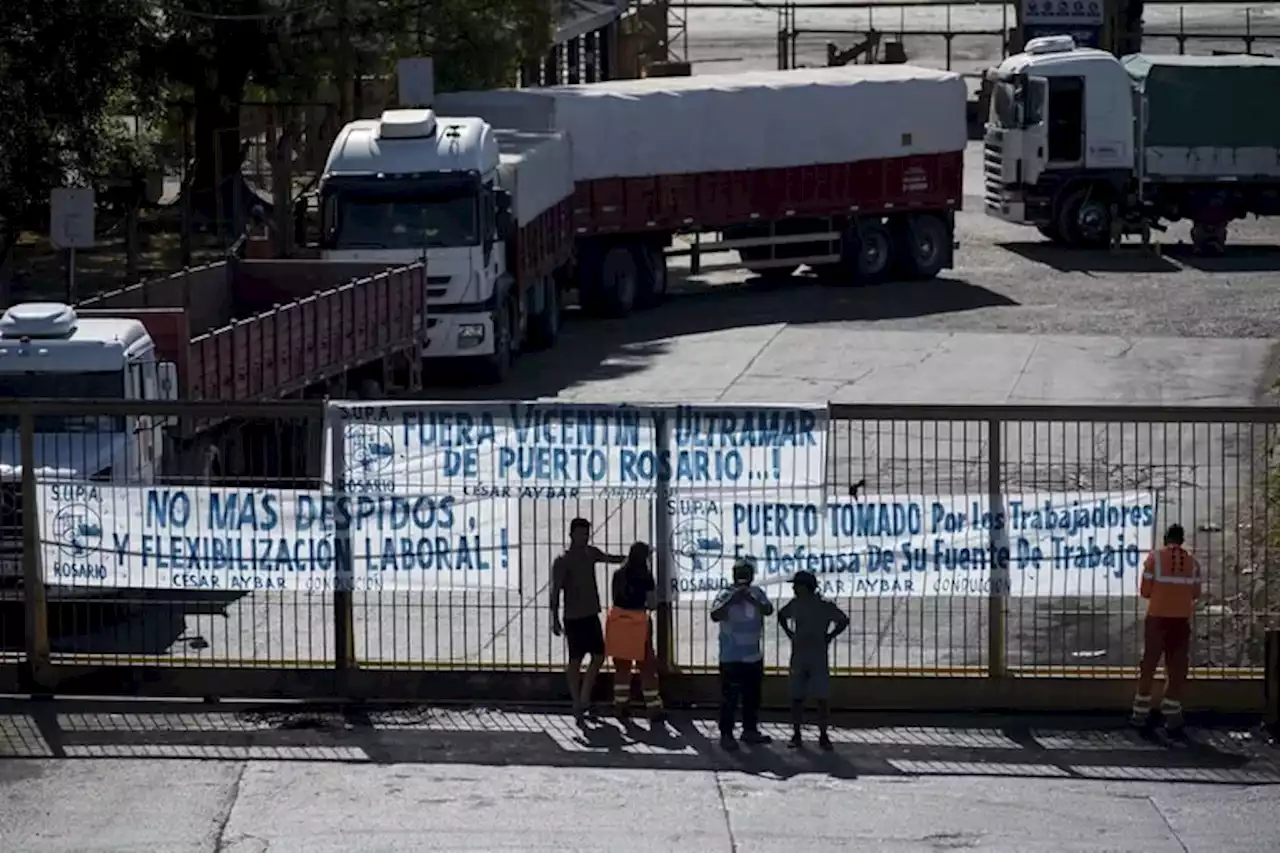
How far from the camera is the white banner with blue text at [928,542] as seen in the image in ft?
45.2

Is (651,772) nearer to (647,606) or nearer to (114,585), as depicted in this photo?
(647,606)

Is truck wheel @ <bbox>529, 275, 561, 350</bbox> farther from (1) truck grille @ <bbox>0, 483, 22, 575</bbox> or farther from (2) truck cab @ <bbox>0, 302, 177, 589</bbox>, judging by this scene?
(1) truck grille @ <bbox>0, 483, 22, 575</bbox>

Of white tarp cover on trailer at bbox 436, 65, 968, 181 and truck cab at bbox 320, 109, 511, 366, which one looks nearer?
truck cab at bbox 320, 109, 511, 366

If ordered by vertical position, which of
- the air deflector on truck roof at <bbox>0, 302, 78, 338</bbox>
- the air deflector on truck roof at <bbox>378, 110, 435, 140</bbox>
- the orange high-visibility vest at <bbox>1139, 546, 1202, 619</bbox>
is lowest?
the orange high-visibility vest at <bbox>1139, 546, 1202, 619</bbox>

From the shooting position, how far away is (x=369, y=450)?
13945 mm

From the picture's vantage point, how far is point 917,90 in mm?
38156

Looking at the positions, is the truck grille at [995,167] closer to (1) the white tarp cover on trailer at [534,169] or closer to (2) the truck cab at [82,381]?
(1) the white tarp cover on trailer at [534,169]

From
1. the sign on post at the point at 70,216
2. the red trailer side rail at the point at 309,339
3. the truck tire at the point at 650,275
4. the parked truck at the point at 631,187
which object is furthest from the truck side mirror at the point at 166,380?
the truck tire at the point at 650,275

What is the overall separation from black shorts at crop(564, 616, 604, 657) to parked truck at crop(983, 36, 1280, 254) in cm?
3003

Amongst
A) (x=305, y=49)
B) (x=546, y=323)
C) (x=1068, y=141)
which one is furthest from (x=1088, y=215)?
(x=305, y=49)

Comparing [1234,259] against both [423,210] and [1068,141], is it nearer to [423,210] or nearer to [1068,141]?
[1068,141]

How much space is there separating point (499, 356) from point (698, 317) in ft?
22.1

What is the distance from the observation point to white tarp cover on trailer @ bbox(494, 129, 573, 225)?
29859 millimetres

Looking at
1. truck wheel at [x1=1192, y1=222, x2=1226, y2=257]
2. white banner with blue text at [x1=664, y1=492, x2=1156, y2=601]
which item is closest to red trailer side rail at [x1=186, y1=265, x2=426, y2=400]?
white banner with blue text at [x1=664, y1=492, x2=1156, y2=601]
